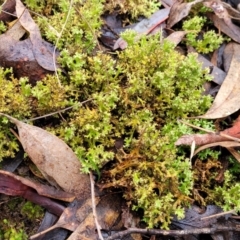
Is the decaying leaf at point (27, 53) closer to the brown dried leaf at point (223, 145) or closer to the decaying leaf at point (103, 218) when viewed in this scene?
the decaying leaf at point (103, 218)

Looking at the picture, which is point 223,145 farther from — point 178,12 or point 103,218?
point 178,12

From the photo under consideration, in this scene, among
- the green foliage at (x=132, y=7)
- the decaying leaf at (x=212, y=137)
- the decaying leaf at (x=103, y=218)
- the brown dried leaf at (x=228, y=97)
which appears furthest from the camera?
the green foliage at (x=132, y=7)

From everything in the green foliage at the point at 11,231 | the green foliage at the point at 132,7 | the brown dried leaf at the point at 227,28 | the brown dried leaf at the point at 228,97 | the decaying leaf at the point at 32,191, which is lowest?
the green foliage at the point at 11,231

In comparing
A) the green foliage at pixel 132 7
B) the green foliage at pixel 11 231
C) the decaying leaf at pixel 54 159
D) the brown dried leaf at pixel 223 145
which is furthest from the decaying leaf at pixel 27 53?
the brown dried leaf at pixel 223 145

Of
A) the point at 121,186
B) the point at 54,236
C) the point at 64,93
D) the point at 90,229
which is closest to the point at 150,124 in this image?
the point at 121,186

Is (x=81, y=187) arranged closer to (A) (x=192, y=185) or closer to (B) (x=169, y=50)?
(A) (x=192, y=185)

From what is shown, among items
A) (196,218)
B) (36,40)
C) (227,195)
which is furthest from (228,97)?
(36,40)

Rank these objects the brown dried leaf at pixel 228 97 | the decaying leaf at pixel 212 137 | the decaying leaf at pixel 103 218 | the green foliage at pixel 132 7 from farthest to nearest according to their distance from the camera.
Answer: the green foliage at pixel 132 7, the brown dried leaf at pixel 228 97, the decaying leaf at pixel 212 137, the decaying leaf at pixel 103 218
